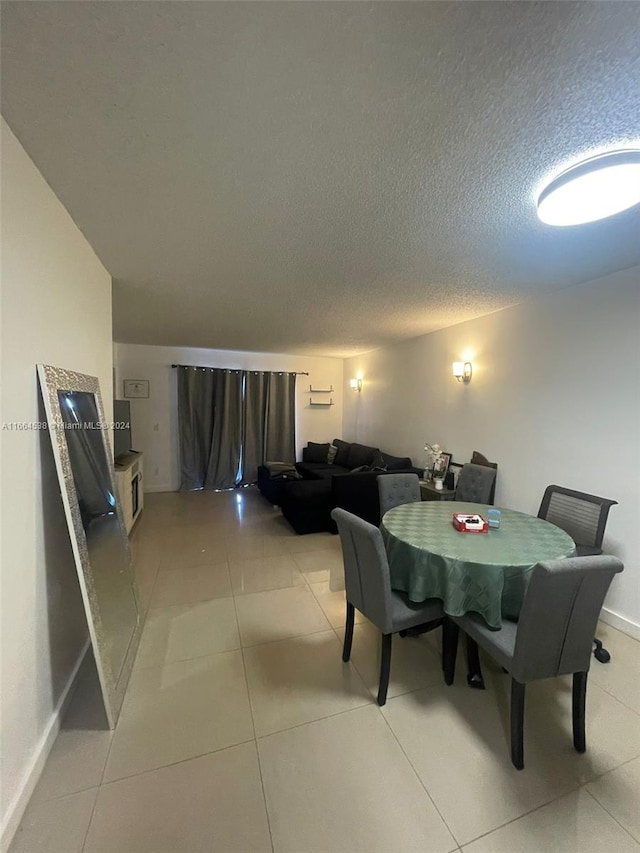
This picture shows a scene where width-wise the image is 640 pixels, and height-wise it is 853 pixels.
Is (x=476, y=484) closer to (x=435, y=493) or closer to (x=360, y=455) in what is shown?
(x=435, y=493)

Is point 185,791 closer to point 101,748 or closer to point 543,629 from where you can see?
point 101,748

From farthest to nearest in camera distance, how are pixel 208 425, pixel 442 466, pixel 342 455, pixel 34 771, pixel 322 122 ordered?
pixel 342 455 → pixel 208 425 → pixel 442 466 → pixel 34 771 → pixel 322 122

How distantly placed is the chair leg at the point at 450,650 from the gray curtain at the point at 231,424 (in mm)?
4524

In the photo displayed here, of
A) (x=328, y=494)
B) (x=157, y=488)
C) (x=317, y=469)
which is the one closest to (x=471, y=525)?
(x=328, y=494)

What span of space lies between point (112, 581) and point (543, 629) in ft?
7.19

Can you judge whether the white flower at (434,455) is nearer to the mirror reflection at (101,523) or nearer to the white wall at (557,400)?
the white wall at (557,400)

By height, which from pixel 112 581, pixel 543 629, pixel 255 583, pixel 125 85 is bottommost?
pixel 255 583

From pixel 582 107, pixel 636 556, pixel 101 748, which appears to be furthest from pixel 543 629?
pixel 101 748

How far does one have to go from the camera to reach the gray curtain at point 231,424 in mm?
5500

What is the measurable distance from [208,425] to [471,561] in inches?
191

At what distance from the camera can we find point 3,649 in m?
1.10

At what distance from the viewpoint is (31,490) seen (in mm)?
1314

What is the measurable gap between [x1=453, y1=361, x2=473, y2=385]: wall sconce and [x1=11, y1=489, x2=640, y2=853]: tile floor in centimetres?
243

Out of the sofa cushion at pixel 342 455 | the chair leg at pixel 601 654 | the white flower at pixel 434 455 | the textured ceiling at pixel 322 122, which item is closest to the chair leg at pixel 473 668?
the chair leg at pixel 601 654
